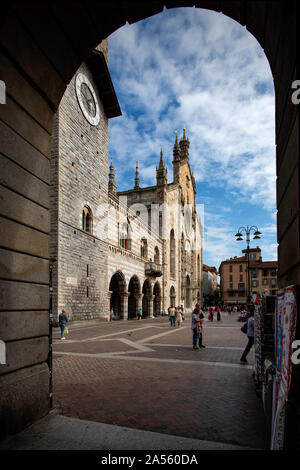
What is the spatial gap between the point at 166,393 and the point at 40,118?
5410mm

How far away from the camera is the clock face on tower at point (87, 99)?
22.6 meters

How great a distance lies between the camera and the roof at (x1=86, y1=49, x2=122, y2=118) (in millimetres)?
24109

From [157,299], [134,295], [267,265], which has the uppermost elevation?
[267,265]

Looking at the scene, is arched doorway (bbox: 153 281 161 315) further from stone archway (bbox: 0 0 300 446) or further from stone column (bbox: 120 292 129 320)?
stone archway (bbox: 0 0 300 446)

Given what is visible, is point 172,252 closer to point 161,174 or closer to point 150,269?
point 161,174

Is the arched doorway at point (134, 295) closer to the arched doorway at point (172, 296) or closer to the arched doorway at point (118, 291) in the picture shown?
the arched doorway at point (118, 291)

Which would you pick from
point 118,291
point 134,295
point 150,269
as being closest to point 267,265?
point 150,269

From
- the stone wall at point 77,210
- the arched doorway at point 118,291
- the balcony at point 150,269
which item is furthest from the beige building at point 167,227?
the stone wall at point 77,210

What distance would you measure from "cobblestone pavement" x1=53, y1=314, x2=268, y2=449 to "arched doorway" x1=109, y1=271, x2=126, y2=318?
60.0ft

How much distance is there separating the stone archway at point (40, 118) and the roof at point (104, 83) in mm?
21470

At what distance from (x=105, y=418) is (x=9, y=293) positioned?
92.7 inches

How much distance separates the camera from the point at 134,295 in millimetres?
32750

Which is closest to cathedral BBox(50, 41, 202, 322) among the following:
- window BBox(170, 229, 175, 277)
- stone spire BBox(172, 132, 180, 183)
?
window BBox(170, 229, 175, 277)
